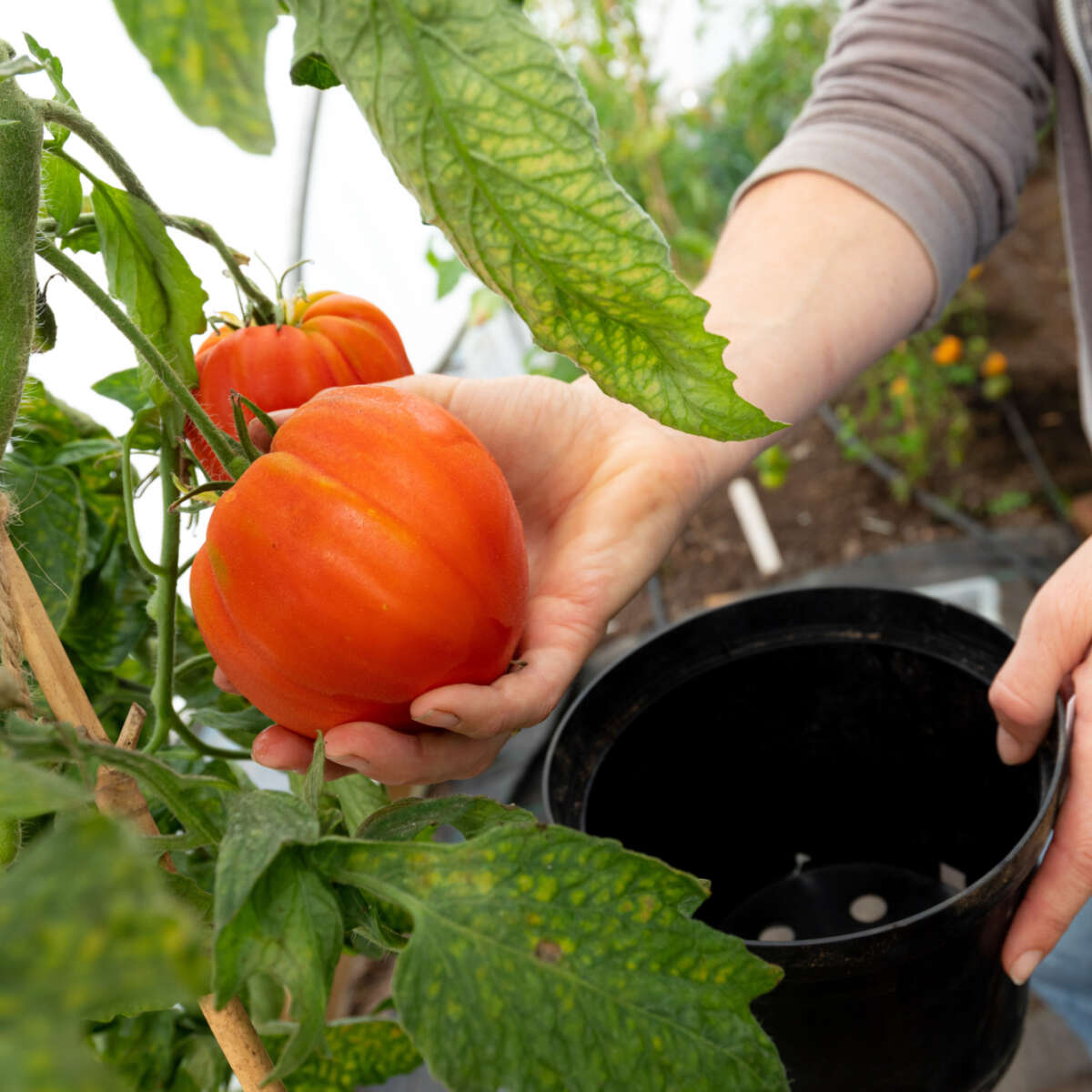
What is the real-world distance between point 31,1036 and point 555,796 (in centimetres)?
40

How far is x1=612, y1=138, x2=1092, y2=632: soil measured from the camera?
219 cm

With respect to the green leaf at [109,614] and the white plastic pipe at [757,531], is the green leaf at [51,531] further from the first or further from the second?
the white plastic pipe at [757,531]

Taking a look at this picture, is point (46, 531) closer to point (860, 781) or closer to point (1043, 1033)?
point (860, 781)

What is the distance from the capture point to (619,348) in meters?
0.31

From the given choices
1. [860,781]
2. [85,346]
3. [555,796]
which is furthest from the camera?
[85,346]

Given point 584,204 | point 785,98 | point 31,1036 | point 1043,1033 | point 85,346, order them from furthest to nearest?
point 785,98
point 1043,1033
point 85,346
point 584,204
point 31,1036

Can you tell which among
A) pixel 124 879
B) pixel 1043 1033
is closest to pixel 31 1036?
pixel 124 879

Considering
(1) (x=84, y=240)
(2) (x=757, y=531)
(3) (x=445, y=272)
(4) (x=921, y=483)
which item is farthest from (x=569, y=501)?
(4) (x=921, y=483)

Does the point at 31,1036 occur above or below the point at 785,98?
above

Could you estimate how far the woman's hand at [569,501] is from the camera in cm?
54

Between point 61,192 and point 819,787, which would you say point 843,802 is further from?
point 61,192

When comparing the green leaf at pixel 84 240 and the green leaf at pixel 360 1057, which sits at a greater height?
the green leaf at pixel 84 240

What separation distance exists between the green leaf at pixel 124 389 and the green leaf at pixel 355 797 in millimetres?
240

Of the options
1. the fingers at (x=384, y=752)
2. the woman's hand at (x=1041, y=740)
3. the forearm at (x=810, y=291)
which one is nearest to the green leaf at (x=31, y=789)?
the fingers at (x=384, y=752)
